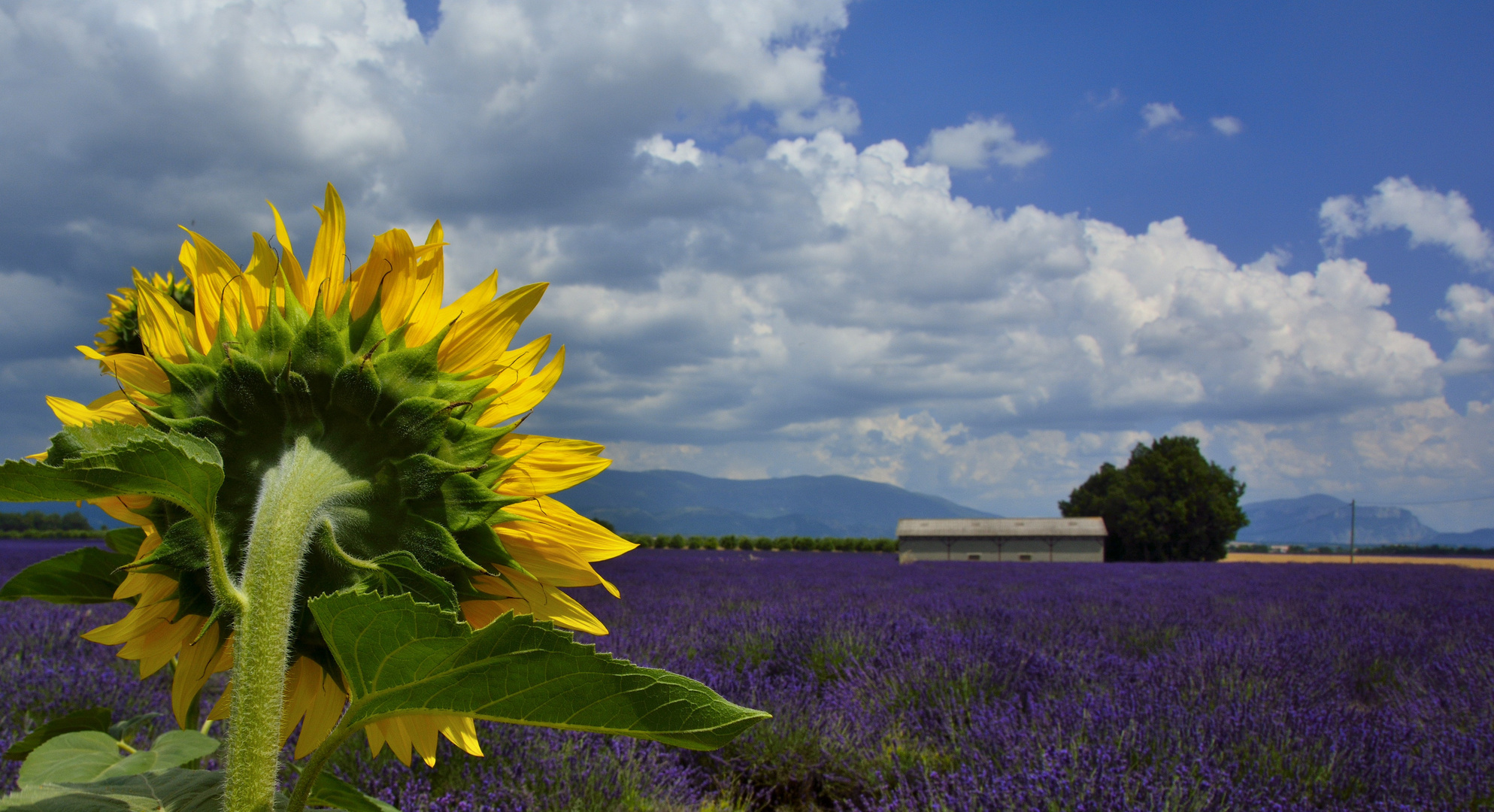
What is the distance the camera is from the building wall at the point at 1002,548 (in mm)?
31844

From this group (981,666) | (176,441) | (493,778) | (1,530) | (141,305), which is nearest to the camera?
(176,441)

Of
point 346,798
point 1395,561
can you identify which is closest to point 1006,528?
point 1395,561

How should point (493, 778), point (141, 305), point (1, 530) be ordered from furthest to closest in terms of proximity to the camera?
point (1, 530) < point (493, 778) < point (141, 305)

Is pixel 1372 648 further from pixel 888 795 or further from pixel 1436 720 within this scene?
pixel 888 795

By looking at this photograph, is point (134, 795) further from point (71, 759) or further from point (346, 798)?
Answer: point (71, 759)

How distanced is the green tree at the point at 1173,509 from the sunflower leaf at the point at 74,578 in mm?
38936

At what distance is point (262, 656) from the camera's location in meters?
0.37

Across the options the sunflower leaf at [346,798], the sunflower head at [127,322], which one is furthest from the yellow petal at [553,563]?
the sunflower head at [127,322]

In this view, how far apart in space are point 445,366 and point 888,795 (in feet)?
8.56

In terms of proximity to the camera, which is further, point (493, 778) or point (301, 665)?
point (493, 778)

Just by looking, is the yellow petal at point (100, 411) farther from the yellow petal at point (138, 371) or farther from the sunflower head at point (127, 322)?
the sunflower head at point (127, 322)

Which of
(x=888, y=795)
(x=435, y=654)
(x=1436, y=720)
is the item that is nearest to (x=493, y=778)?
(x=888, y=795)

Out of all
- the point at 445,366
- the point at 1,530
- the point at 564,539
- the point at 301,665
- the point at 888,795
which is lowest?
the point at 1,530

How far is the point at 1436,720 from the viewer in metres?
3.33
